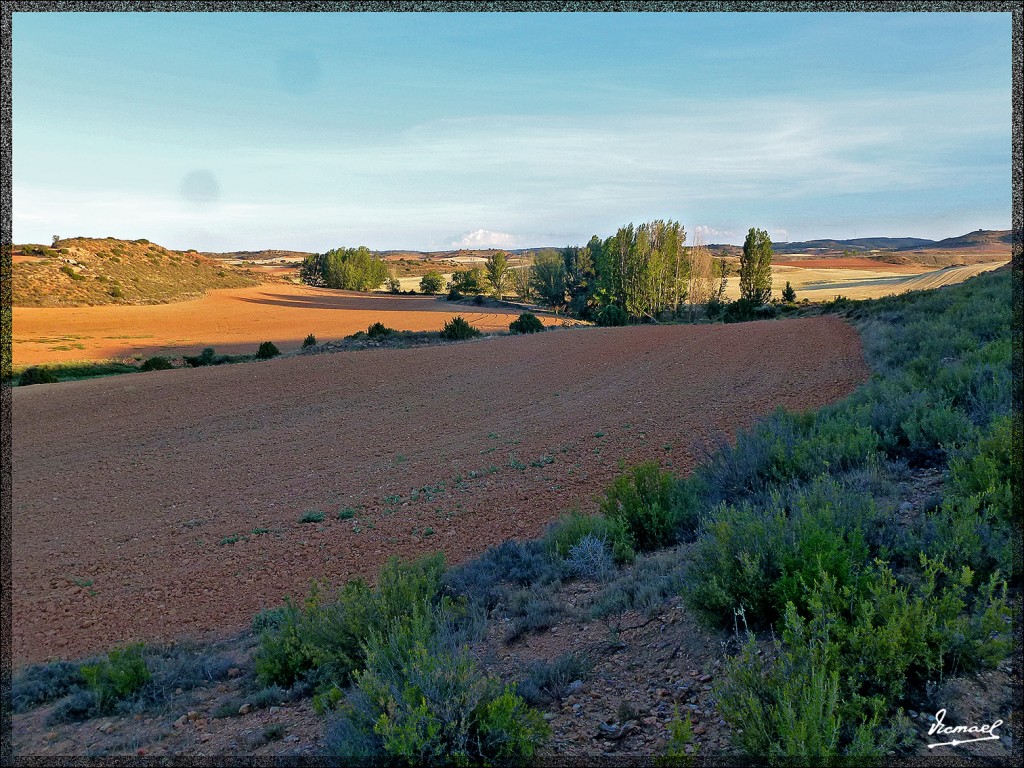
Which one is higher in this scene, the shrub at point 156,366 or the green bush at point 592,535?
the shrub at point 156,366

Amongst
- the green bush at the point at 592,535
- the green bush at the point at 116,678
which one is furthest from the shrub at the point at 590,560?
the green bush at the point at 116,678

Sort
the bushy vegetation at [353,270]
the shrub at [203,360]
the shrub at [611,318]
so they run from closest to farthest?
the shrub at [203,360] → the shrub at [611,318] → the bushy vegetation at [353,270]

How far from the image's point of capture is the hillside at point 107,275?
47656 millimetres

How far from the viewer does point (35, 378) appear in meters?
22.3

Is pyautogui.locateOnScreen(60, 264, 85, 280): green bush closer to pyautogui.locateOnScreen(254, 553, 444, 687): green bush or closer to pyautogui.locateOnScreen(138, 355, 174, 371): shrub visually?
pyautogui.locateOnScreen(138, 355, 174, 371): shrub

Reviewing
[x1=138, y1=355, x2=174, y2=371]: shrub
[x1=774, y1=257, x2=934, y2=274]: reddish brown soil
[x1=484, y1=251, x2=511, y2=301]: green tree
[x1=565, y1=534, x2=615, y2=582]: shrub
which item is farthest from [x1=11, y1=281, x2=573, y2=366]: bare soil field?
[x1=774, y1=257, x2=934, y2=274]: reddish brown soil

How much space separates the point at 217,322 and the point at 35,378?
23.5m

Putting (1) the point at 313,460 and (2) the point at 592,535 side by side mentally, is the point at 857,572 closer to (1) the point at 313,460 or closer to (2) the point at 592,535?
(2) the point at 592,535

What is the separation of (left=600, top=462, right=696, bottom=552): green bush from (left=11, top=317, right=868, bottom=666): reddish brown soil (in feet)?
4.98

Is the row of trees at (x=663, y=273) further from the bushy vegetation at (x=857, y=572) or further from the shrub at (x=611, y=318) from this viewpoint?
the bushy vegetation at (x=857, y=572)

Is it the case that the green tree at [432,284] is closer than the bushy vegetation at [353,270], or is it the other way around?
the green tree at [432,284]

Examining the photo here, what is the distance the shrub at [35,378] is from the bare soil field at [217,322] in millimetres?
4088

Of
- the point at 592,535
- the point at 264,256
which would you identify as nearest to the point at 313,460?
the point at 592,535

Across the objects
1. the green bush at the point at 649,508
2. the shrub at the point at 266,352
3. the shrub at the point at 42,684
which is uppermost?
the shrub at the point at 266,352
